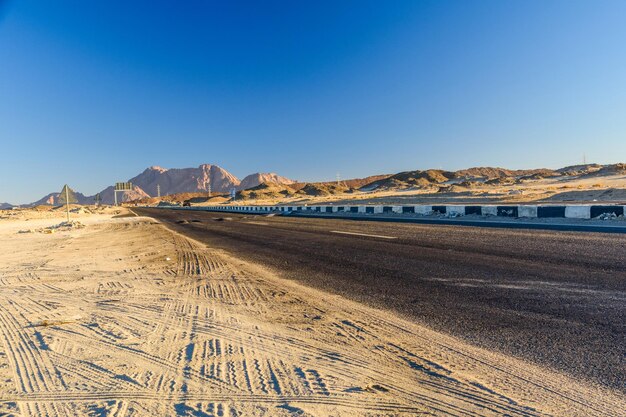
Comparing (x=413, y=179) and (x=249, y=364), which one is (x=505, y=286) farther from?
(x=413, y=179)

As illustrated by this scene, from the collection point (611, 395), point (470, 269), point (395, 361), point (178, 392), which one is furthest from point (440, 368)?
point (470, 269)

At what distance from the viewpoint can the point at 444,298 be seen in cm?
416

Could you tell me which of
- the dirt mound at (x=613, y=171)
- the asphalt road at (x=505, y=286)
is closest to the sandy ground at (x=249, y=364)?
the asphalt road at (x=505, y=286)

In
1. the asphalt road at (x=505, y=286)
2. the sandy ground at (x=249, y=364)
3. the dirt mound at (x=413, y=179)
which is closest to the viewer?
the sandy ground at (x=249, y=364)

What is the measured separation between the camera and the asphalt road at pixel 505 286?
2.79 meters

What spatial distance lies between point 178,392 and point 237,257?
600cm

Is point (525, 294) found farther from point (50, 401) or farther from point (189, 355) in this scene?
point (50, 401)

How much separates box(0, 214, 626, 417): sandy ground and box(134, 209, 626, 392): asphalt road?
0.33m

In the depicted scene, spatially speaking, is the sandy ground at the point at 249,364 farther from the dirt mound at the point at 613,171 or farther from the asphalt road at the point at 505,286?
the dirt mound at the point at 613,171

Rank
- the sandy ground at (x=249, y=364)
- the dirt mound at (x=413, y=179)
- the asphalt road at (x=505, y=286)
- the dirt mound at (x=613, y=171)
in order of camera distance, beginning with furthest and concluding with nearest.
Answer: the dirt mound at (x=413, y=179) → the dirt mound at (x=613, y=171) → the asphalt road at (x=505, y=286) → the sandy ground at (x=249, y=364)

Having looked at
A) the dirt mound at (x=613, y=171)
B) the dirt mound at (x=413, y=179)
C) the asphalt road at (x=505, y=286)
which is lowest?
the asphalt road at (x=505, y=286)

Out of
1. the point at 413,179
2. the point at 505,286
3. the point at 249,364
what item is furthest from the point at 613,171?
the point at 249,364

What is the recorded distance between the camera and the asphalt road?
2.79m

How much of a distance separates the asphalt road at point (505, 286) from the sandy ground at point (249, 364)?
1.07ft
